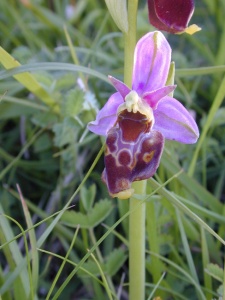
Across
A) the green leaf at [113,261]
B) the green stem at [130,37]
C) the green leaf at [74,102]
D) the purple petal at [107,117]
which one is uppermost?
the green stem at [130,37]

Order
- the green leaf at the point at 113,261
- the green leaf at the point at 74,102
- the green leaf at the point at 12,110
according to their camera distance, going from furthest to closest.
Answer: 1. the green leaf at the point at 12,110
2. the green leaf at the point at 74,102
3. the green leaf at the point at 113,261

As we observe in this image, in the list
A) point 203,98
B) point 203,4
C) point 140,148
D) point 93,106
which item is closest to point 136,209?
point 140,148

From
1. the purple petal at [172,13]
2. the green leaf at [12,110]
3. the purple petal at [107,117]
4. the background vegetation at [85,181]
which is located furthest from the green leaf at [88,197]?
the green leaf at [12,110]

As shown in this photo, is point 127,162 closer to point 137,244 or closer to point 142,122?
point 142,122

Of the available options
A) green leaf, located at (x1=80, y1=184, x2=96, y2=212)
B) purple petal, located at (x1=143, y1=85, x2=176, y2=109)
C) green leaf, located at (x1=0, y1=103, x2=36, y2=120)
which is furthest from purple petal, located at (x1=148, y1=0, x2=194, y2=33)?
green leaf, located at (x1=0, y1=103, x2=36, y2=120)

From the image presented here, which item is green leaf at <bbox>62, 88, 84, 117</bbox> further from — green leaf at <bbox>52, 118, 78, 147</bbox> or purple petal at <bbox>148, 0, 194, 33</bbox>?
purple petal at <bbox>148, 0, 194, 33</bbox>

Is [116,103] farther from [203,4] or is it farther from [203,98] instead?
[203,4]

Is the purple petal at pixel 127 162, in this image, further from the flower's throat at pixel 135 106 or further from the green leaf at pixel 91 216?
the green leaf at pixel 91 216
